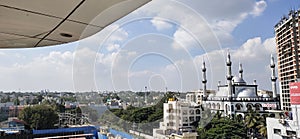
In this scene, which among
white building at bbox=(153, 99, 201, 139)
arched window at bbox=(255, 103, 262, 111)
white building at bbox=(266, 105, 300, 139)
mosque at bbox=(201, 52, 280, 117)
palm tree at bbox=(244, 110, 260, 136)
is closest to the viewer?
Result: white building at bbox=(153, 99, 201, 139)

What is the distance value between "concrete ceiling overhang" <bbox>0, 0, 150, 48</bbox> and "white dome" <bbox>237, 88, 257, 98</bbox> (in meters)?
12.9

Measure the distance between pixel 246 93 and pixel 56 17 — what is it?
13.4 meters

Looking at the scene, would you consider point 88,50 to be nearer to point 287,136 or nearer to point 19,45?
point 19,45

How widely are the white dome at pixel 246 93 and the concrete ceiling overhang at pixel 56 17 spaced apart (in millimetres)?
12916

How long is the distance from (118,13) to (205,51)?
1.57 ft

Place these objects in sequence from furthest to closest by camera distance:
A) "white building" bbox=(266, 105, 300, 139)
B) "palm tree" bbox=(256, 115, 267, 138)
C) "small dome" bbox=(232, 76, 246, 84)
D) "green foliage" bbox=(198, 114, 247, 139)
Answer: "small dome" bbox=(232, 76, 246, 84) → "palm tree" bbox=(256, 115, 267, 138) → "green foliage" bbox=(198, 114, 247, 139) → "white building" bbox=(266, 105, 300, 139)

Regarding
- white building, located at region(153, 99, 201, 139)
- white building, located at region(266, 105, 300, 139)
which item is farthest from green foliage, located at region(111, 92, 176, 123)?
white building, located at region(266, 105, 300, 139)

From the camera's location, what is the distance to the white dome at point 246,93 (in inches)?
489

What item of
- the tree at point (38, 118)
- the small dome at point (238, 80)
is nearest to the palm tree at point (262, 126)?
the small dome at point (238, 80)

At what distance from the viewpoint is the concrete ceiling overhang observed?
433 mm

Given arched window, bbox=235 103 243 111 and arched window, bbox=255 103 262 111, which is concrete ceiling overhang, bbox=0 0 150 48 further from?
arched window, bbox=255 103 262 111

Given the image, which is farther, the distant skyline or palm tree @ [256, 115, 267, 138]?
palm tree @ [256, 115, 267, 138]

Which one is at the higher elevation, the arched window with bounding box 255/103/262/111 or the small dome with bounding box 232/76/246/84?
the small dome with bounding box 232/76/246/84

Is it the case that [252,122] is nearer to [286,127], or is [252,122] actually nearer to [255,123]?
[255,123]
